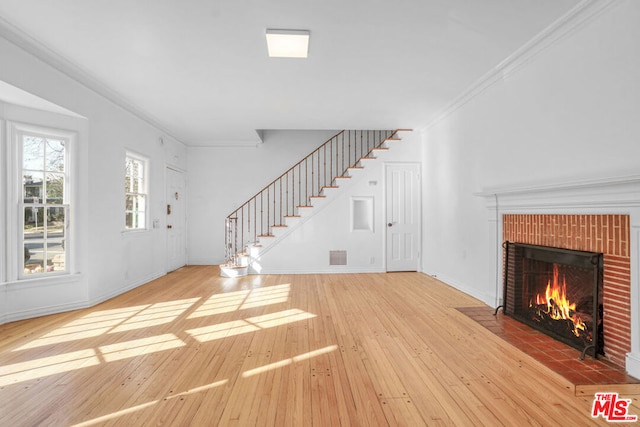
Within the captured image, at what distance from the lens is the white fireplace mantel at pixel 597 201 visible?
238 centimetres

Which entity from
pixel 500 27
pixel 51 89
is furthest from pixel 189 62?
pixel 500 27

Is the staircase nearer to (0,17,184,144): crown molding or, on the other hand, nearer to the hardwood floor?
(0,17,184,144): crown molding

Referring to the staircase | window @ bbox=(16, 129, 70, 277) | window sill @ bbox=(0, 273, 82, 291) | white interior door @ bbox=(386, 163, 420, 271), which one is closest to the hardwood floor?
window sill @ bbox=(0, 273, 82, 291)

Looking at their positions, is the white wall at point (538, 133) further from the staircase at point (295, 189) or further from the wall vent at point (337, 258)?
the staircase at point (295, 189)

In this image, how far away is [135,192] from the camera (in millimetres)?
5770

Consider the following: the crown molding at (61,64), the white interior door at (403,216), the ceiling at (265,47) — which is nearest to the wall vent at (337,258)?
the white interior door at (403,216)

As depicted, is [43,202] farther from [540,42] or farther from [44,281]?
[540,42]

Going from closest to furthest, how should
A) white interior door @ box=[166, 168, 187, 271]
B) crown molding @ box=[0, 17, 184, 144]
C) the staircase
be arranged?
crown molding @ box=[0, 17, 184, 144] → white interior door @ box=[166, 168, 187, 271] → the staircase

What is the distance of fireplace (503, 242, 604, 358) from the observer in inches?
107

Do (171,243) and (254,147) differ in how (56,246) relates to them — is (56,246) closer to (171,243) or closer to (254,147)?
(171,243)

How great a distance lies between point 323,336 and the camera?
3303mm

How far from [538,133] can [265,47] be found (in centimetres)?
298

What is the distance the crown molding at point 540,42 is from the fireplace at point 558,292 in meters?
2.00

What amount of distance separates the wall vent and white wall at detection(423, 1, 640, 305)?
186 centimetres
